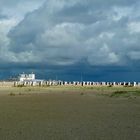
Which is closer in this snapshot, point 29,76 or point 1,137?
point 1,137

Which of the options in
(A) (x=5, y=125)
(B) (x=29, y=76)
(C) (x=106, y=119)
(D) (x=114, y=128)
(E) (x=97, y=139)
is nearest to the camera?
(E) (x=97, y=139)

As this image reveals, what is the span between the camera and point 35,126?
2234 cm

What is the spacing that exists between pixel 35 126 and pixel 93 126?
2.77 meters

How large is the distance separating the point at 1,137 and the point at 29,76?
169 metres

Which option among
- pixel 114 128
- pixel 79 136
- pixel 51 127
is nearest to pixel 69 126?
pixel 51 127

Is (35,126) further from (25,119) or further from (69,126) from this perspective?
(25,119)

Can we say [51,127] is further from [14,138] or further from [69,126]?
[14,138]

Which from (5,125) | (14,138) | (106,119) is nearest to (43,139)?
(14,138)

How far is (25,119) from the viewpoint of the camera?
25.9 metres

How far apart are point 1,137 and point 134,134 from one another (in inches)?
209

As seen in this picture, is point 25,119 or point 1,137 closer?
point 1,137

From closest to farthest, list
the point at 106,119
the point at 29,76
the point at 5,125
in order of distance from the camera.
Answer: the point at 5,125 → the point at 106,119 → the point at 29,76

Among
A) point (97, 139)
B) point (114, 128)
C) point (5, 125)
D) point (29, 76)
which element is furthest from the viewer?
point (29, 76)

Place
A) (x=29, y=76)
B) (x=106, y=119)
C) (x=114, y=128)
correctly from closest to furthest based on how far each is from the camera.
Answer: (x=114, y=128) → (x=106, y=119) → (x=29, y=76)
